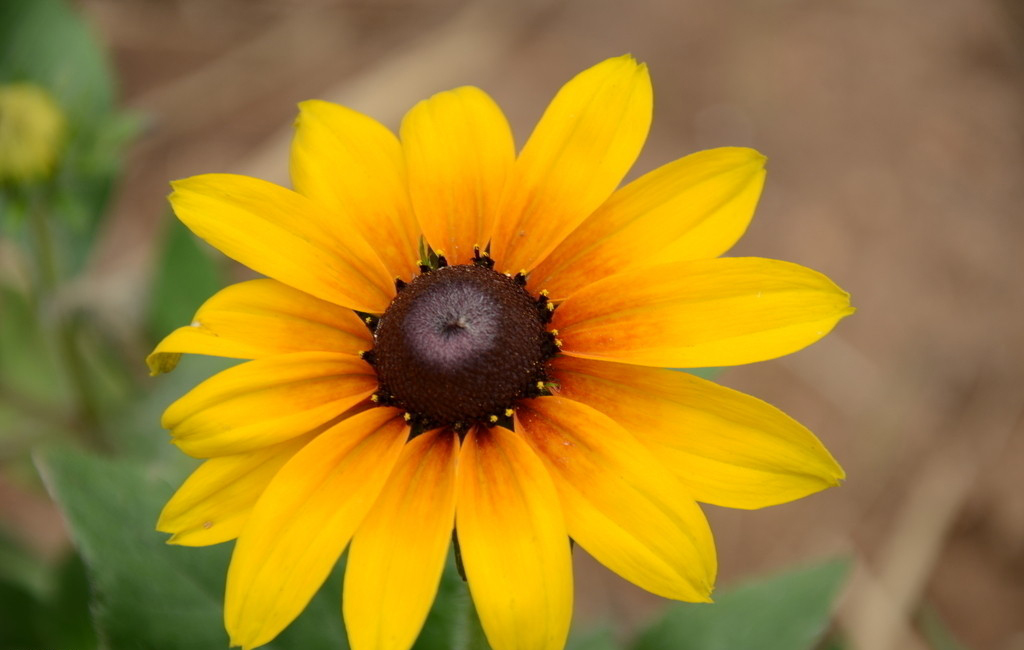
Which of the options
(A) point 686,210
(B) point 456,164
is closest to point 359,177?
(B) point 456,164

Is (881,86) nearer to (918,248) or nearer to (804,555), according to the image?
(918,248)

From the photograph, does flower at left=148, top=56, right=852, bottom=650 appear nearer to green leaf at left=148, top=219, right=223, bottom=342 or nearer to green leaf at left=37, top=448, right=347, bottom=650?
green leaf at left=37, top=448, right=347, bottom=650

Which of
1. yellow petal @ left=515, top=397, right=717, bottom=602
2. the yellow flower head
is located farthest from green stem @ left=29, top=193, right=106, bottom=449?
yellow petal @ left=515, top=397, right=717, bottom=602

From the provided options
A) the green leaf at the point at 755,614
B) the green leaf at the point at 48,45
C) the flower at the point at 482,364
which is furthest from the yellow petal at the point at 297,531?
the green leaf at the point at 48,45

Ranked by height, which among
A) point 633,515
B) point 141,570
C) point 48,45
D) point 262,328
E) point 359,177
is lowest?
point 141,570

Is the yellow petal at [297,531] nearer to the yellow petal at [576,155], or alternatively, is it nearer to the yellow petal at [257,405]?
the yellow petal at [257,405]

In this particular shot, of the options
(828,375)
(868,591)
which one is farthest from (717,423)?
(828,375)

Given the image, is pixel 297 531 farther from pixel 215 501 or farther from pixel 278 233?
pixel 278 233
